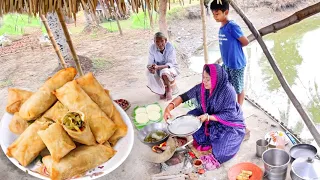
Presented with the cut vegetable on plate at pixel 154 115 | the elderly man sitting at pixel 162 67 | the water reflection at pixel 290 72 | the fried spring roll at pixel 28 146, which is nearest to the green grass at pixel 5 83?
the elderly man sitting at pixel 162 67

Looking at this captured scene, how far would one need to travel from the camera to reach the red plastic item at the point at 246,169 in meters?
2.99

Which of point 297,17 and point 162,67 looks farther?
point 162,67

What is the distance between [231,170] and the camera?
122 inches

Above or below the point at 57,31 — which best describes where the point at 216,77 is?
below

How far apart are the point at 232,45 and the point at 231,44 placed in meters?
0.02

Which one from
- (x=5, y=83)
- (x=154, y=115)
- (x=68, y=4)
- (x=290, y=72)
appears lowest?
(x=290, y=72)

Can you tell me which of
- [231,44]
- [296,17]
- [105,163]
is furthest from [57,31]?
[296,17]

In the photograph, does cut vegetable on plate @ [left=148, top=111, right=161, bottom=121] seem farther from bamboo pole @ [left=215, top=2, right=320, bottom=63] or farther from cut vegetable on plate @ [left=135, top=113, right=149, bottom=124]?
bamboo pole @ [left=215, top=2, right=320, bottom=63]

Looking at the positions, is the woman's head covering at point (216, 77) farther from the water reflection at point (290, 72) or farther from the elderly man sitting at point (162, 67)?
the water reflection at point (290, 72)

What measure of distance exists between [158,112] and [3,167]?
1984 millimetres

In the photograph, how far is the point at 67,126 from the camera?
2.51 m

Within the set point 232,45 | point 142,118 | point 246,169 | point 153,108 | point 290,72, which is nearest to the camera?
point 246,169

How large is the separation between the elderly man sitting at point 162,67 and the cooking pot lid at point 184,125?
1.21 meters

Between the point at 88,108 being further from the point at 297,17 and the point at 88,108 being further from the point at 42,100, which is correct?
the point at 297,17
